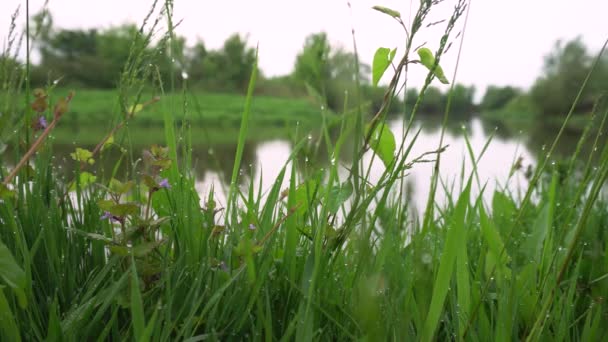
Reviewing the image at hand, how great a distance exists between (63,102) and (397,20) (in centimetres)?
38

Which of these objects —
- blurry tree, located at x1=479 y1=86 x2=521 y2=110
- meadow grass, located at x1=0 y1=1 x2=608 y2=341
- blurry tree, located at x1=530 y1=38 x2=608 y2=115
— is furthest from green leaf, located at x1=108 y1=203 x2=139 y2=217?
blurry tree, located at x1=479 y1=86 x2=521 y2=110

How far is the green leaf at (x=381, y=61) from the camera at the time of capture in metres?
0.63

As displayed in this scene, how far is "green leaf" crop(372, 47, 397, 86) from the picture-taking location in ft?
2.05

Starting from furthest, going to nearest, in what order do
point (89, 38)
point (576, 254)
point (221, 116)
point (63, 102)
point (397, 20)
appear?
point (89, 38) → point (221, 116) → point (576, 254) → point (397, 20) → point (63, 102)

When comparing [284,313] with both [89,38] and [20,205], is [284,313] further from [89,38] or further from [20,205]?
[89,38]

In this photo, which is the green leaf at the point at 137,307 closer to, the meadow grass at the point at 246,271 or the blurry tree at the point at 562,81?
the meadow grass at the point at 246,271

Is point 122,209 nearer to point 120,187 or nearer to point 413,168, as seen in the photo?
point 120,187

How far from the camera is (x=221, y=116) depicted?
21297 mm

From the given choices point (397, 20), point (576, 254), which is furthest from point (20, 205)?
point (576, 254)

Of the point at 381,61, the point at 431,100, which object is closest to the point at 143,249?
the point at 381,61

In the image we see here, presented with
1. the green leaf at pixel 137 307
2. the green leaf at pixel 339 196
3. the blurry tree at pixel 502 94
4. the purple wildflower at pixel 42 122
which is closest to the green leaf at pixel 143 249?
the green leaf at pixel 137 307

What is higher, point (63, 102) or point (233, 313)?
point (63, 102)

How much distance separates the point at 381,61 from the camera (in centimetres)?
63

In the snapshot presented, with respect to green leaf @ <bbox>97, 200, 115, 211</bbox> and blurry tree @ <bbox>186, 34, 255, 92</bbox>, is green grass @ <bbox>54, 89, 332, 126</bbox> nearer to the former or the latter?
blurry tree @ <bbox>186, 34, 255, 92</bbox>
